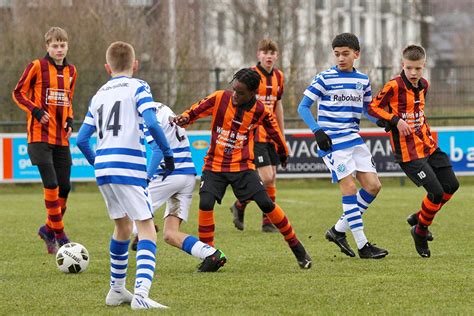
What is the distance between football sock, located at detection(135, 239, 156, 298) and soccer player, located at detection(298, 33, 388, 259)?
9.02 feet

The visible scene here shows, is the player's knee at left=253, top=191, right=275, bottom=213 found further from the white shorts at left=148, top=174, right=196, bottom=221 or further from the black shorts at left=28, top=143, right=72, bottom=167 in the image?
the black shorts at left=28, top=143, right=72, bottom=167

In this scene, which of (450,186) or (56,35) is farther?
(56,35)

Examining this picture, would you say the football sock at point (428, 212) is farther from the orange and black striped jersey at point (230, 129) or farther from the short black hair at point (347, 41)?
the orange and black striped jersey at point (230, 129)

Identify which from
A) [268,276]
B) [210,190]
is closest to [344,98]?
[210,190]

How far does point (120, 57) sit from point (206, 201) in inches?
79.8

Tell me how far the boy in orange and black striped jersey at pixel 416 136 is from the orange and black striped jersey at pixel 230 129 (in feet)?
3.85

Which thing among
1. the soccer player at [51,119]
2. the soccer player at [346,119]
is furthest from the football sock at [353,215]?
the soccer player at [51,119]

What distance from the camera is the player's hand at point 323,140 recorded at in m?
8.95

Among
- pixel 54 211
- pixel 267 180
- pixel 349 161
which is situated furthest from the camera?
pixel 267 180

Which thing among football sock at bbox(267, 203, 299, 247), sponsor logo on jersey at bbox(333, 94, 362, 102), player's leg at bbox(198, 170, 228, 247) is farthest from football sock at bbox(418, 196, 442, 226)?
player's leg at bbox(198, 170, 228, 247)

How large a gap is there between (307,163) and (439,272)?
11552 millimetres

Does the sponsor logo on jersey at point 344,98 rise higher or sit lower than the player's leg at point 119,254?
higher

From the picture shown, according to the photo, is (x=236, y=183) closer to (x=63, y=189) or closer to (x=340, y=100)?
(x=340, y=100)

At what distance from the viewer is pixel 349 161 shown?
946cm
